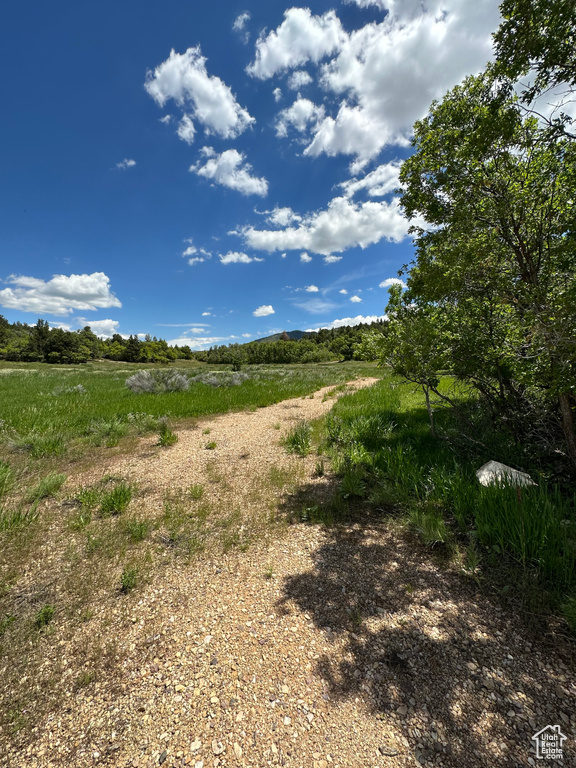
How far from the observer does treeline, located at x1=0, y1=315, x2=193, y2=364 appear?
69.1 metres

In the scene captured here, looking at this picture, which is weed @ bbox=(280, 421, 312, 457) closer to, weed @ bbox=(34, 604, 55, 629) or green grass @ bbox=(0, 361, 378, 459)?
green grass @ bbox=(0, 361, 378, 459)

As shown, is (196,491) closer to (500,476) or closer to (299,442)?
(299,442)

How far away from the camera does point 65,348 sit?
71.1m

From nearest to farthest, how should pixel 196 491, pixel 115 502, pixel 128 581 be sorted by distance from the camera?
pixel 128 581 → pixel 115 502 → pixel 196 491

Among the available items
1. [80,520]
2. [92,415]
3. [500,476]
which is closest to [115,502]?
[80,520]

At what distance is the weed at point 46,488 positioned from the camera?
218 inches

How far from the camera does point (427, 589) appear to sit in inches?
133

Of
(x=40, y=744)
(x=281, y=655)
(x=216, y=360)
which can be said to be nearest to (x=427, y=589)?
(x=281, y=655)

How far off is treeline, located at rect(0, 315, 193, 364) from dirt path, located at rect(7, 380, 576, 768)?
85.9 meters

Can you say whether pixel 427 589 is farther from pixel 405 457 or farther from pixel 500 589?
pixel 405 457

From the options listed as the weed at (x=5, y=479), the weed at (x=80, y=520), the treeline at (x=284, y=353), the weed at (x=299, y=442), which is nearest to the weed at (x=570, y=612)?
the weed at (x=299, y=442)

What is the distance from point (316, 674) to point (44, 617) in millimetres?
3017

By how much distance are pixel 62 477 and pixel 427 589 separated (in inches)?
283

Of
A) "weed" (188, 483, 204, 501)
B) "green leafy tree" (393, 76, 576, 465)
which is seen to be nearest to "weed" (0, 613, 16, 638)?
"weed" (188, 483, 204, 501)
